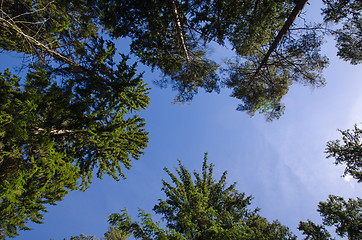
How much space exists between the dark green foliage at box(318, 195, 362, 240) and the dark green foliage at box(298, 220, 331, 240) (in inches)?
55.5

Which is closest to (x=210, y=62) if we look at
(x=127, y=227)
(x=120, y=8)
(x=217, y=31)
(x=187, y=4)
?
(x=217, y=31)

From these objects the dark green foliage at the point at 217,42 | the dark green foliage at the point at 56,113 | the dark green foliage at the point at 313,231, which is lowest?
the dark green foliage at the point at 313,231

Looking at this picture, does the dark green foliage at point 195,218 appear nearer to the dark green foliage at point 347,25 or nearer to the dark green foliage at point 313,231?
the dark green foliage at point 313,231

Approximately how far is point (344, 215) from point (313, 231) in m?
2.30

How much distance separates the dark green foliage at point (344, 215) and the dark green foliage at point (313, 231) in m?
1.41

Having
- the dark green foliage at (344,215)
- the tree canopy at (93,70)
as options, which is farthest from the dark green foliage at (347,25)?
the dark green foliage at (344,215)

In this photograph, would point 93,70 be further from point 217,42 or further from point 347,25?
point 347,25

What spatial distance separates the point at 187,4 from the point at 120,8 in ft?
9.34

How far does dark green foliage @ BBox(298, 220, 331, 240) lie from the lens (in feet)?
27.3

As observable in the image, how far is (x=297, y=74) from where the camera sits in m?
9.58

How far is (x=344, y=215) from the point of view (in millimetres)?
9453

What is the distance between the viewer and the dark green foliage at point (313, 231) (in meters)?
8.31

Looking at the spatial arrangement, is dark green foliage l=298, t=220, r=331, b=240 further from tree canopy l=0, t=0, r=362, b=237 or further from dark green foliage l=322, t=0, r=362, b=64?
dark green foliage l=322, t=0, r=362, b=64

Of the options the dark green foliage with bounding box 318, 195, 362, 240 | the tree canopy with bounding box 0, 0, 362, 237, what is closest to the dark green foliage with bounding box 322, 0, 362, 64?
the tree canopy with bounding box 0, 0, 362, 237
